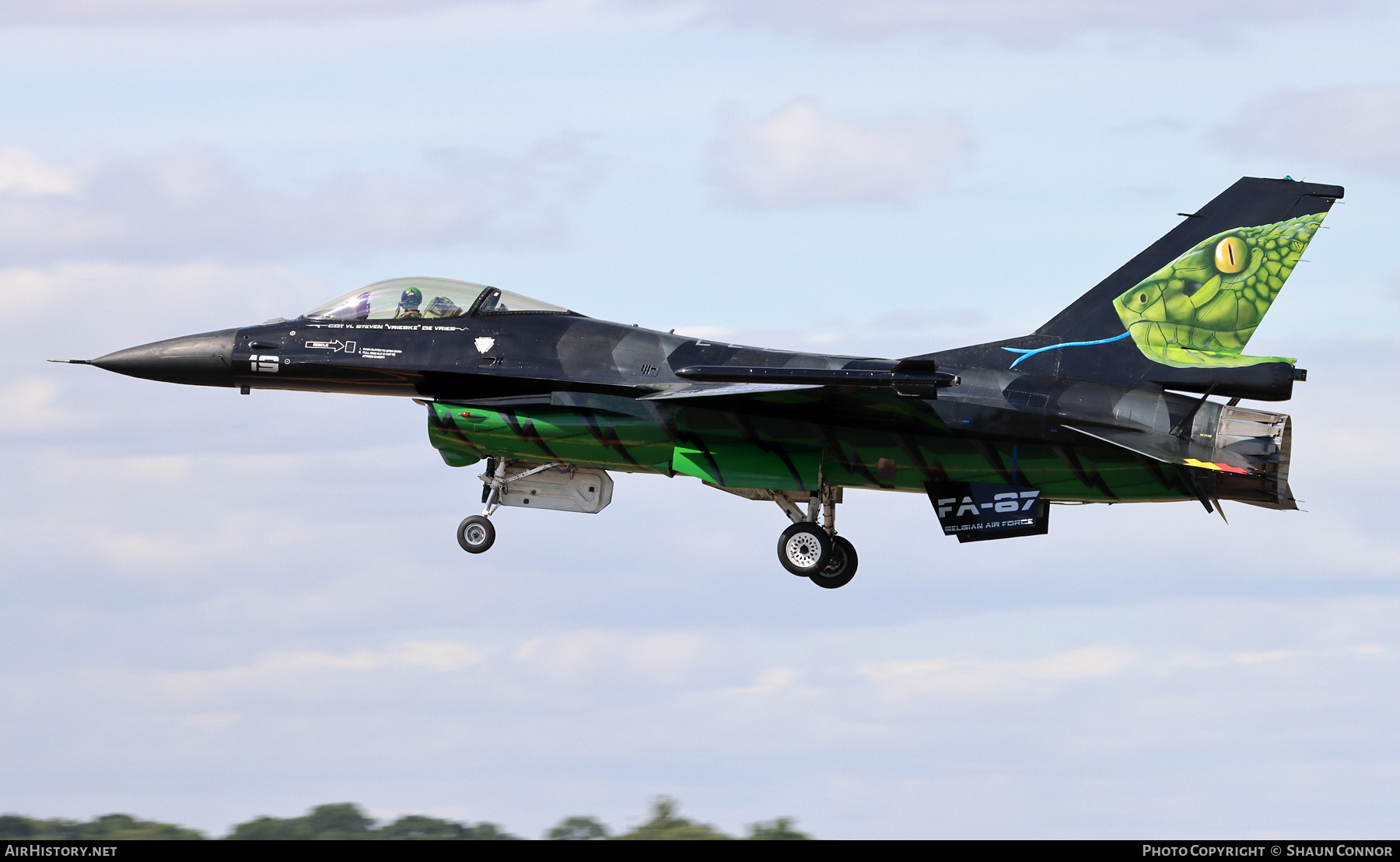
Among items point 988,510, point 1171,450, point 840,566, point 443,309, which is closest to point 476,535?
point 443,309

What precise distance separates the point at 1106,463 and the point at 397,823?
18358 mm

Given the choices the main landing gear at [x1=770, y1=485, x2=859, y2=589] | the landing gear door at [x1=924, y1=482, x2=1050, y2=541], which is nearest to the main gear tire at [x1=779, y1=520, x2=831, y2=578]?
the main landing gear at [x1=770, y1=485, x2=859, y2=589]

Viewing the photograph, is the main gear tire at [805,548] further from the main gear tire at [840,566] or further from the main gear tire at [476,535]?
the main gear tire at [476,535]

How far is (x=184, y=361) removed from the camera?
2567cm

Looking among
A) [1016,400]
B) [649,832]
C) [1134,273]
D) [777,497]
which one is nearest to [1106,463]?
[1016,400]

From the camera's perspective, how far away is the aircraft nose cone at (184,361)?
2561 cm

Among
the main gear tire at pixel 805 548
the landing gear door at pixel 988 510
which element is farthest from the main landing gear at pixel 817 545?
the landing gear door at pixel 988 510

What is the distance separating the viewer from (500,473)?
25234mm

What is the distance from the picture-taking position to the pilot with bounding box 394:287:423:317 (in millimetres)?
25578

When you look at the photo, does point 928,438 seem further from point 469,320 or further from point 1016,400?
point 469,320

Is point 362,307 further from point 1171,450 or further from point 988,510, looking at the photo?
point 1171,450

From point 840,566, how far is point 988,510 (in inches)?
98.6

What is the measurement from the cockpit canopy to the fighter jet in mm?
32

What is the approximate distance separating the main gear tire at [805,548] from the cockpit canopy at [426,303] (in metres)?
4.70
